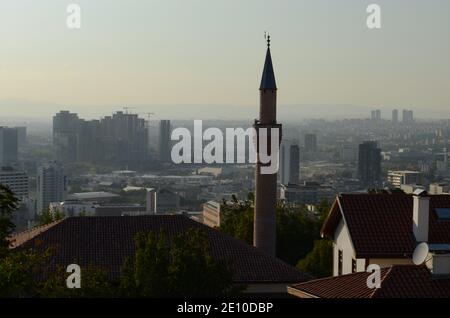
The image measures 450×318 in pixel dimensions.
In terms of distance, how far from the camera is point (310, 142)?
127125 millimetres

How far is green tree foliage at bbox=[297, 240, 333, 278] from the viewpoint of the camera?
1073 inches

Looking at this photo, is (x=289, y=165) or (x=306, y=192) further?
(x=289, y=165)

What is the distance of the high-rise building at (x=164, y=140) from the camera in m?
109

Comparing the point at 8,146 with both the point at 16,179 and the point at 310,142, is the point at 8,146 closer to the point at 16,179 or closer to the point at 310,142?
the point at 16,179

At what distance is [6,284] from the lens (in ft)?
39.6

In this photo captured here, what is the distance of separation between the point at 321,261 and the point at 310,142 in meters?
100

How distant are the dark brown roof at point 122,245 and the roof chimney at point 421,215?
4.34 metres

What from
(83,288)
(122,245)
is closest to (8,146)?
(122,245)

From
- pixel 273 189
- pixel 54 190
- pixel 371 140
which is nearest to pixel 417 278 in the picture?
pixel 273 189

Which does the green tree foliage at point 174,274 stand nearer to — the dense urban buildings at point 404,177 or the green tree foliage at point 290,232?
the green tree foliage at point 290,232

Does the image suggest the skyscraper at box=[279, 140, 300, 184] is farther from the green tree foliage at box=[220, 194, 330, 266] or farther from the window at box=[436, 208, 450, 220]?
the window at box=[436, 208, 450, 220]

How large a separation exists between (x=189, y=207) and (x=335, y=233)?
109846 mm

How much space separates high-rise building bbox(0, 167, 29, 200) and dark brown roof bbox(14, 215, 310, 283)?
3848 inches

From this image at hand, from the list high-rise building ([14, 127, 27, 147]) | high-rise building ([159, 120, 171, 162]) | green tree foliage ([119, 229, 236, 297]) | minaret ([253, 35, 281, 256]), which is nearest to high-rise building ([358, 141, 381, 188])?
high-rise building ([159, 120, 171, 162])
